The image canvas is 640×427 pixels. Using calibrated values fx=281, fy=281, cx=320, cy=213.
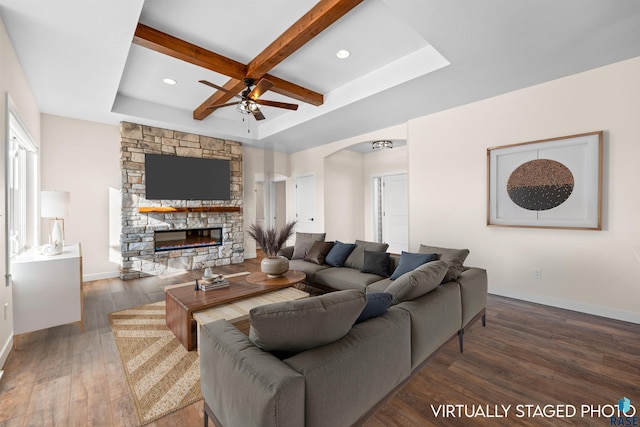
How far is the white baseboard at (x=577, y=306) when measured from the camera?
2.94 m

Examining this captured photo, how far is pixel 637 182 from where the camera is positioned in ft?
9.36

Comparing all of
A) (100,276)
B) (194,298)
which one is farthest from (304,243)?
(100,276)

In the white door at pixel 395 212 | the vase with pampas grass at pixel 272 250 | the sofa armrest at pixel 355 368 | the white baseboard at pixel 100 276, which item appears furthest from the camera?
the white door at pixel 395 212

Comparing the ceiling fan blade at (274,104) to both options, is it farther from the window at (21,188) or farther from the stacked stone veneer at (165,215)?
the stacked stone veneer at (165,215)

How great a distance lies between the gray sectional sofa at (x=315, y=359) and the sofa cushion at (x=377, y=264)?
59.1 inches

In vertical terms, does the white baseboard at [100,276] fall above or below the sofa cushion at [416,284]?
below

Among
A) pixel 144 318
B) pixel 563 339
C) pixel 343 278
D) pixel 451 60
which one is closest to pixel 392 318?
pixel 343 278

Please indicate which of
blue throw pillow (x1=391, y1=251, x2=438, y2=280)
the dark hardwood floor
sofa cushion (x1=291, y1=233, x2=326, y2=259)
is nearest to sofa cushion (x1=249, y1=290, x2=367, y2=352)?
the dark hardwood floor

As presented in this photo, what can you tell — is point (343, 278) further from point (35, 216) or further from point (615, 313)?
point (35, 216)

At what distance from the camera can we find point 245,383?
112 centimetres

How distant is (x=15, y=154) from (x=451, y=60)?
4.98 metres

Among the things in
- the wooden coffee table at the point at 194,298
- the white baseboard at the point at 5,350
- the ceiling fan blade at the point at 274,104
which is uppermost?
the ceiling fan blade at the point at 274,104

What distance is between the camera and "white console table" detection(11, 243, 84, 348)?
2.54 m

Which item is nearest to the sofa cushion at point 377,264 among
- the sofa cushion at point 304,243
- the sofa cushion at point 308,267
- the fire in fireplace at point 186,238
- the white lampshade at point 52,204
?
the sofa cushion at point 308,267
